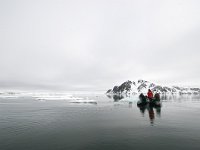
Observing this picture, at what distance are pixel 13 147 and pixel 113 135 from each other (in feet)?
27.7

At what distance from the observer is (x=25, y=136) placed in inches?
695

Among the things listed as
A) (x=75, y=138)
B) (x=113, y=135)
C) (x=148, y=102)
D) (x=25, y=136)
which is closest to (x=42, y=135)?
(x=25, y=136)

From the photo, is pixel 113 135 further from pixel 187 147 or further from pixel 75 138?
pixel 187 147

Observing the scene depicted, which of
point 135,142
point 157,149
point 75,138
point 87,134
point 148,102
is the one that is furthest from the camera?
point 148,102

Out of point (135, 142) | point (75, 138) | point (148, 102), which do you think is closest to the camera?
point (135, 142)

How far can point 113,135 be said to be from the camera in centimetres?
1806

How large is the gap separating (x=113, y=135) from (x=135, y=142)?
2.92m

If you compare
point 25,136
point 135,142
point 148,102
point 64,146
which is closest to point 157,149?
point 135,142

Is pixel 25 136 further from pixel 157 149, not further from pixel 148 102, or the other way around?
pixel 148 102

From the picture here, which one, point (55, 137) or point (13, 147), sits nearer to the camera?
point (13, 147)

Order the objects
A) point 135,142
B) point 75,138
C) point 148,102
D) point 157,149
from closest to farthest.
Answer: point 157,149, point 135,142, point 75,138, point 148,102

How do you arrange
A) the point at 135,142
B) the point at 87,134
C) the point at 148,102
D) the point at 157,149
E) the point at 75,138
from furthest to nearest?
the point at 148,102 < the point at 87,134 < the point at 75,138 < the point at 135,142 < the point at 157,149

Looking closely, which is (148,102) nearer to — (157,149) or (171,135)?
(171,135)

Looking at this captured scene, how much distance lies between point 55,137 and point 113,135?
5.23 meters
